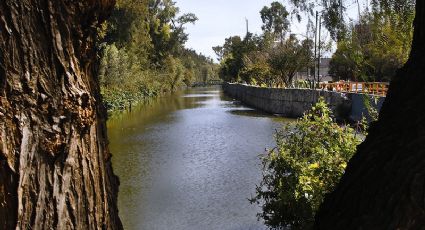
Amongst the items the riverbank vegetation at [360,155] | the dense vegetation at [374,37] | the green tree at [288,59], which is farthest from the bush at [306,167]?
the green tree at [288,59]

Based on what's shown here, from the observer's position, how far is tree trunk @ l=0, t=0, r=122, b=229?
5.53 ft

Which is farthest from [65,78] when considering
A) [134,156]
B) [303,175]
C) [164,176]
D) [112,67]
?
[112,67]

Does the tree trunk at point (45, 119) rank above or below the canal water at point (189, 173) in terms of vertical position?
above

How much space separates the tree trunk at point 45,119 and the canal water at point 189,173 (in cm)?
611

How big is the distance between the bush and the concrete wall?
9636 millimetres

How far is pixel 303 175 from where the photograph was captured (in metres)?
5.40

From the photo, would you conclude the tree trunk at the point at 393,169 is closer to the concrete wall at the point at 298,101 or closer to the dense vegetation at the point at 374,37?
the dense vegetation at the point at 374,37

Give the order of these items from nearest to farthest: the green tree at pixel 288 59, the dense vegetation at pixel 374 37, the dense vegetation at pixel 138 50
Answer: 1. the dense vegetation at pixel 374 37
2. the dense vegetation at pixel 138 50
3. the green tree at pixel 288 59

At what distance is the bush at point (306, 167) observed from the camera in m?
5.29

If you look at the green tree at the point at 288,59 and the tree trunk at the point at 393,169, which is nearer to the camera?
the tree trunk at the point at 393,169

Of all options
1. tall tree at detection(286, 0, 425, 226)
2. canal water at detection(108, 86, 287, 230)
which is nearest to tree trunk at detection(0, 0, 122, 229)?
tall tree at detection(286, 0, 425, 226)

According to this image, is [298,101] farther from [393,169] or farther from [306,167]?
[393,169]

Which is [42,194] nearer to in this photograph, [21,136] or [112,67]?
[21,136]

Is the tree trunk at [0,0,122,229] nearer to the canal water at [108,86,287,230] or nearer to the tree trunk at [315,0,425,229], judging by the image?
the tree trunk at [315,0,425,229]
